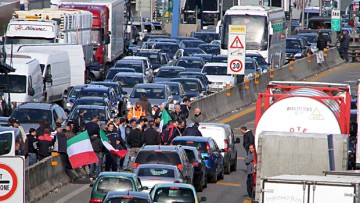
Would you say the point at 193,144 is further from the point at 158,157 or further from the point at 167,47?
the point at 167,47

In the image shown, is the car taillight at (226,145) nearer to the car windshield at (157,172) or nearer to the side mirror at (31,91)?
the car windshield at (157,172)

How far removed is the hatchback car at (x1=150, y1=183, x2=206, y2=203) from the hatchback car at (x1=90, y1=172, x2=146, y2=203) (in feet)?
2.12

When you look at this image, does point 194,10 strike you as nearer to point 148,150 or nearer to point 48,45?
point 48,45

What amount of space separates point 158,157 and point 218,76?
977 inches

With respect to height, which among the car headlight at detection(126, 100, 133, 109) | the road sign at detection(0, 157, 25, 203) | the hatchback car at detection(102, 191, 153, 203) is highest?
the road sign at detection(0, 157, 25, 203)

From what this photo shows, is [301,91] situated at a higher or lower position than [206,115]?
higher

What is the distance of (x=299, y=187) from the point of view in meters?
17.8

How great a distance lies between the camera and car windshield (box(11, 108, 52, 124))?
111ft

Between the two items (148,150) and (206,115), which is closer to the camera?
(148,150)

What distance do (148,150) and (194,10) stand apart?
254ft

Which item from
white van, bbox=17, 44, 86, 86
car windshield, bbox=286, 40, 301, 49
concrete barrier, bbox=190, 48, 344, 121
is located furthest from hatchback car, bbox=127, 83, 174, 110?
car windshield, bbox=286, 40, 301, 49

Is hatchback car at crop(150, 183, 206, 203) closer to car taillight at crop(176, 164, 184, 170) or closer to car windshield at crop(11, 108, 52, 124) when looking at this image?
car taillight at crop(176, 164, 184, 170)

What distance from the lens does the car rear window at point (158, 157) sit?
26.8 meters

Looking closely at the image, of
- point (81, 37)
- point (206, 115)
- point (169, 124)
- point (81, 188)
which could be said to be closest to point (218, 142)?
point (169, 124)
